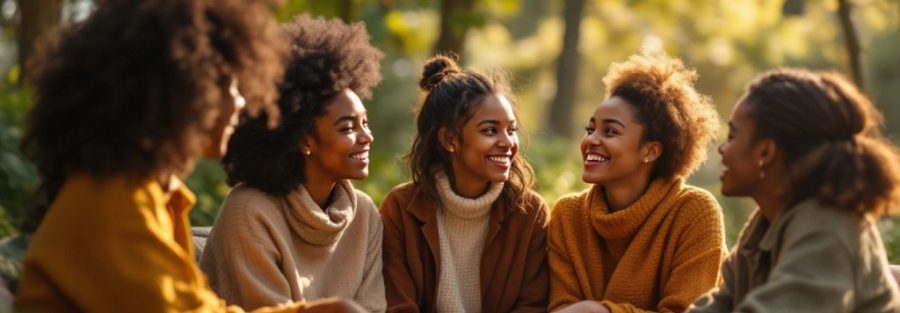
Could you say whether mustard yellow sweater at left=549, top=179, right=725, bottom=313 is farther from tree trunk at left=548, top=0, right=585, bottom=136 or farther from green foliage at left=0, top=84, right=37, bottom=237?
tree trunk at left=548, top=0, right=585, bottom=136

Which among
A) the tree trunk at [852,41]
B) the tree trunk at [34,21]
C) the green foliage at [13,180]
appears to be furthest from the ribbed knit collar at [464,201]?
the tree trunk at [852,41]

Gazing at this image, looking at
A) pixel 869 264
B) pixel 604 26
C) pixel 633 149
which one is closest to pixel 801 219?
pixel 869 264

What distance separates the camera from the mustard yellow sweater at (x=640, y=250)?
531 cm

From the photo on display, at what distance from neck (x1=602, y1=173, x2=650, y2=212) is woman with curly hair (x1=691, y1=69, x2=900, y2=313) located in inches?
43.5

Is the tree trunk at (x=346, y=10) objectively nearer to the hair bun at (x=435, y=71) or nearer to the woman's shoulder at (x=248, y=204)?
the hair bun at (x=435, y=71)

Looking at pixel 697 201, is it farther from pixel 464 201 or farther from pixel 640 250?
pixel 464 201

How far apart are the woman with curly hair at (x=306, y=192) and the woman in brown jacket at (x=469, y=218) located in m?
0.22

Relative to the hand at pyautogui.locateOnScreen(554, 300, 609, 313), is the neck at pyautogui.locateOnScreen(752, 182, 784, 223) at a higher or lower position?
higher

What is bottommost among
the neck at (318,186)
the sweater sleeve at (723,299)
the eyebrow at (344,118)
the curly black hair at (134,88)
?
the sweater sleeve at (723,299)

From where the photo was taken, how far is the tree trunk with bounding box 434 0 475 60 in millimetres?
10633

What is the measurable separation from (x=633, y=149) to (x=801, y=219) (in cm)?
143

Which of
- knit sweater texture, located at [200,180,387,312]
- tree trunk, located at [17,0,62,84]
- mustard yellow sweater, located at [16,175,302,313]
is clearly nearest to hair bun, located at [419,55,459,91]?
knit sweater texture, located at [200,180,387,312]

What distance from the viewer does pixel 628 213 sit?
214 inches

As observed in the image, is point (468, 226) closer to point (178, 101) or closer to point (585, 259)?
point (585, 259)
